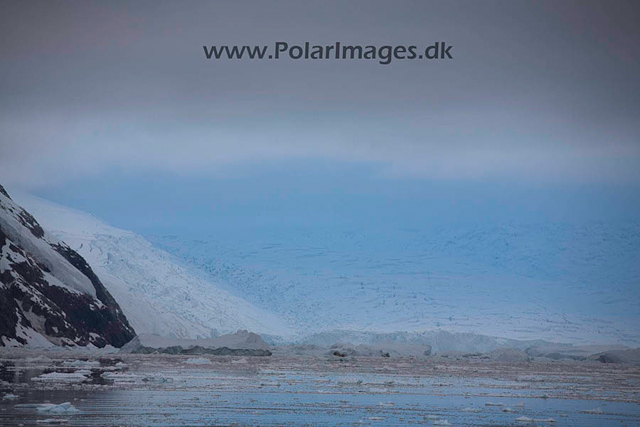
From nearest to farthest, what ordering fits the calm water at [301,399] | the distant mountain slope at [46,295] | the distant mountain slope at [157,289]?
the calm water at [301,399], the distant mountain slope at [46,295], the distant mountain slope at [157,289]

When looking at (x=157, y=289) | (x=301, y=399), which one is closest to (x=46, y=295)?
(x=157, y=289)

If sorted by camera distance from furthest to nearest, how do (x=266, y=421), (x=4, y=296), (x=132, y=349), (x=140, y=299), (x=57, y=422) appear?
(x=140, y=299)
(x=4, y=296)
(x=132, y=349)
(x=266, y=421)
(x=57, y=422)

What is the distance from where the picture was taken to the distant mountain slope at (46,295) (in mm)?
35750

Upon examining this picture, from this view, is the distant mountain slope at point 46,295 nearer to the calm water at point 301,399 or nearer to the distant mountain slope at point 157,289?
the distant mountain slope at point 157,289

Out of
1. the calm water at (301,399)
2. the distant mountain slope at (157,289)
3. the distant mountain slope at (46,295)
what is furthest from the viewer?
the distant mountain slope at (157,289)

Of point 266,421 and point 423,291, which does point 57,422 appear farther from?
point 423,291

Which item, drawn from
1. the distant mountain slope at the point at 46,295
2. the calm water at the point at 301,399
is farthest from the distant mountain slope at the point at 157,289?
the calm water at the point at 301,399

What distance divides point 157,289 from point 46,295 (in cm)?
1030

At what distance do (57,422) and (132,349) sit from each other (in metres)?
24.4

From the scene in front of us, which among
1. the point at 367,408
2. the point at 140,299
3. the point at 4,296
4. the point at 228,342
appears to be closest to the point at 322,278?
the point at 140,299

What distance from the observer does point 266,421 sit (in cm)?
979

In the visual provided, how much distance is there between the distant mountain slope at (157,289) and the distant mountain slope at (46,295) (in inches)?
116

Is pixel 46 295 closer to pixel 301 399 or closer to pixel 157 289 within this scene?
pixel 157 289

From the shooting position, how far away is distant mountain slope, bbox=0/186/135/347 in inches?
1407
